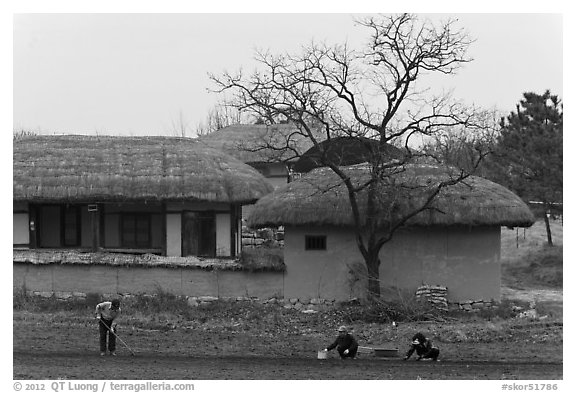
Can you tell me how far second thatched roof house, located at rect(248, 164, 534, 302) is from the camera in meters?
24.3

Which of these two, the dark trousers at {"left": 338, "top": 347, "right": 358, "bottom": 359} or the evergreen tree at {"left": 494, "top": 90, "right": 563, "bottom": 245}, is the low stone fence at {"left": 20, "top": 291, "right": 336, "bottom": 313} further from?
the evergreen tree at {"left": 494, "top": 90, "right": 563, "bottom": 245}

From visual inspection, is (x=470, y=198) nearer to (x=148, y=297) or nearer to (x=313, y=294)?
(x=313, y=294)

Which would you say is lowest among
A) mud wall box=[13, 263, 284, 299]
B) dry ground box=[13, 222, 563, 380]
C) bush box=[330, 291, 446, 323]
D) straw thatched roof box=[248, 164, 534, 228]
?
dry ground box=[13, 222, 563, 380]

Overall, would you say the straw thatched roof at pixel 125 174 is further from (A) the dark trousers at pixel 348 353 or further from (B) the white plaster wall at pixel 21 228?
(A) the dark trousers at pixel 348 353

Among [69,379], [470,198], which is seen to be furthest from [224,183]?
[69,379]

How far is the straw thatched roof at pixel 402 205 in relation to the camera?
78.8 feet

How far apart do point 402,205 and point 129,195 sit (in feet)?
24.9

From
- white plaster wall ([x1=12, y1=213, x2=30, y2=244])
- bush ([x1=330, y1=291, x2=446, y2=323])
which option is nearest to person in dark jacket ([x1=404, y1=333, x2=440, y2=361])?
bush ([x1=330, y1=291, x2=446, y2=323])

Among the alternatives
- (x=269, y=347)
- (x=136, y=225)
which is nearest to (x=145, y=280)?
(x=136, y=225)

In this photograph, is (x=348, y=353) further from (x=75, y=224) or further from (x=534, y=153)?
(x=534, y=153)

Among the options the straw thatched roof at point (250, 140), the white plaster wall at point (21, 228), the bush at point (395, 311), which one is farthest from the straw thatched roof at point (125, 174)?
the straw thatched roof at point (250, 140)

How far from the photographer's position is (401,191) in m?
24.3

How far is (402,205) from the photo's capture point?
24281mm

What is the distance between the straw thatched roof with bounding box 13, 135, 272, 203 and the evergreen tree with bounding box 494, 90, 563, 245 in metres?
9.21
